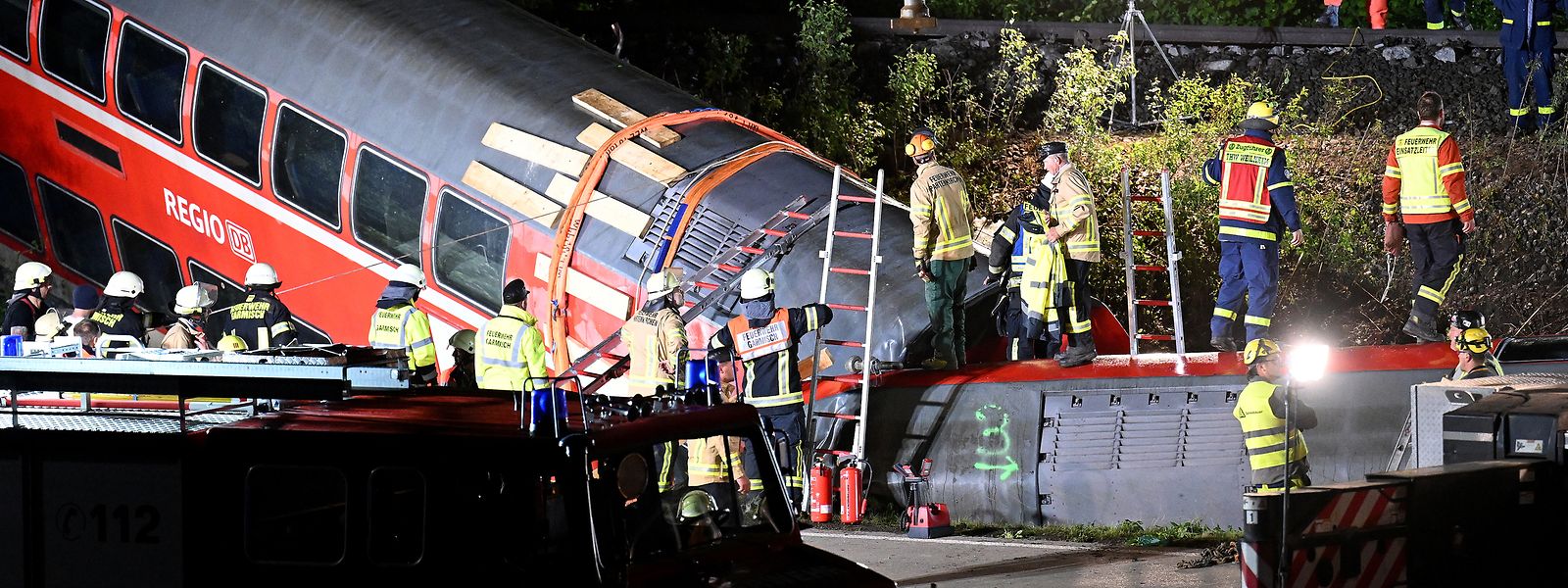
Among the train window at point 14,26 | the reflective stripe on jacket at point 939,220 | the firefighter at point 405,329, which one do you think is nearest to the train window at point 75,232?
the train window at point 14,26

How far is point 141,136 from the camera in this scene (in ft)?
42.2

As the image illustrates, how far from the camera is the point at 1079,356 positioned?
10.8 metres

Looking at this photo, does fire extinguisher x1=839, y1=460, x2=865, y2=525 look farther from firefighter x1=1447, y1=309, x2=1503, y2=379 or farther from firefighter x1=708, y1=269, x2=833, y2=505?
firefighter x1=1447, y1=309, x2=1503, y2=379

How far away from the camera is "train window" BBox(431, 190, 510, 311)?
11.6m

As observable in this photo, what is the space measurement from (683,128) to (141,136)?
4.29 metres

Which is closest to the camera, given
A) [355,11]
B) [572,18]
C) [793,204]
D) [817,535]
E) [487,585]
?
[487,585]

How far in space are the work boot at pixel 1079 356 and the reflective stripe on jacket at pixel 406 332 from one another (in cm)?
411

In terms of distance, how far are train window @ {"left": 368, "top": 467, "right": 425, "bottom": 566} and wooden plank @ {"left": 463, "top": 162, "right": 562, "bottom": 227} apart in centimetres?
617

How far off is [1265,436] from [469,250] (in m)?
5.63

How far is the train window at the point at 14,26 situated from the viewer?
13234 mm

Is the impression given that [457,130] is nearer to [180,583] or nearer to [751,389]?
[751,389]

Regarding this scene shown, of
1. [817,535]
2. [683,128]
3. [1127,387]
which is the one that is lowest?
[817,535]

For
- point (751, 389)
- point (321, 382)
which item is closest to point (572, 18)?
point (751, 389)

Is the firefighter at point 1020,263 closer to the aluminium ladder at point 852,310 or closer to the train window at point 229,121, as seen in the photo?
the aluminium ladder at point 852,310
